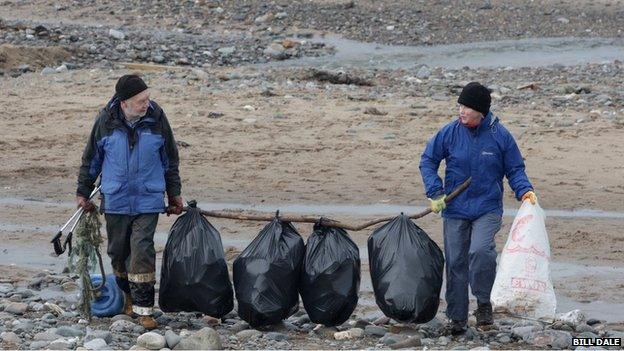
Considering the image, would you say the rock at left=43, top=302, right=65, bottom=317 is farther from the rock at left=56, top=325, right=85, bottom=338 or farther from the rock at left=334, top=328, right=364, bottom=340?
the rock at left=334, top=328, right=364, bottom=340

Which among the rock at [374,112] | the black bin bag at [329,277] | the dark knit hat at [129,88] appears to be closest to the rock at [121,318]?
the black bin bag at [329,277]

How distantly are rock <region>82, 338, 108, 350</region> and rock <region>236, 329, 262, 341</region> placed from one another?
2.89 ft

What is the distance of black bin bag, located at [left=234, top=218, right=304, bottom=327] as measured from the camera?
7.98m

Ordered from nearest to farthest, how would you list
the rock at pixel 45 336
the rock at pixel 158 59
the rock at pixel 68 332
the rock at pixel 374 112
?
the rock at pixel 45 336, the rock at pixel 68 332, the rock at pixel 374 112, the rock at pixel 158 59

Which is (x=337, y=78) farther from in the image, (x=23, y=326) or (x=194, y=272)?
(x=23, y=326)

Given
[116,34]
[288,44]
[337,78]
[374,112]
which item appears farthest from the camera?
[288,44]

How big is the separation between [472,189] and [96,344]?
2473 millimetres

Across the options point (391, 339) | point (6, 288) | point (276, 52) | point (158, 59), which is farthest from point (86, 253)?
point (276, 52)

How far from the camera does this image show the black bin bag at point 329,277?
8.03 m

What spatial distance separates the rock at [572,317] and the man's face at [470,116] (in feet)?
4.98

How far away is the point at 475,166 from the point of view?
790 centimetres

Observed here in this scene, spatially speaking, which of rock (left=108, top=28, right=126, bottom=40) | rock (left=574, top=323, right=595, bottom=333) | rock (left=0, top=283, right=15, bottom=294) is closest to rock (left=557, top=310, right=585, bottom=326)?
rock (left=574, top=323, right=595, bottom=333)

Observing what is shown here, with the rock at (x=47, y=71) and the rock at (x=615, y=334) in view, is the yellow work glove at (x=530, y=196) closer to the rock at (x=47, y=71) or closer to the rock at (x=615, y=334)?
the rock at (x=615, y=334)

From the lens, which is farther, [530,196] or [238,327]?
[238,327]
